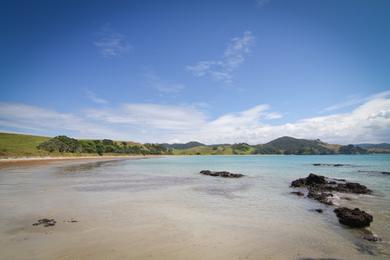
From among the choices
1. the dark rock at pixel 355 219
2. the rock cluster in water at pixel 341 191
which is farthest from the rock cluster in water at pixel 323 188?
the dark rock at pixel 355 219

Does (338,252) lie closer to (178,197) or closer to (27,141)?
(178,197)

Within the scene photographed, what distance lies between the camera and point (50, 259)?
8.12 m

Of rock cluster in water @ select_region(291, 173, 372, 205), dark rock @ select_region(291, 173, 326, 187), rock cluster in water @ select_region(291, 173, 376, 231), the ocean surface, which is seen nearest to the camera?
the ocean surface

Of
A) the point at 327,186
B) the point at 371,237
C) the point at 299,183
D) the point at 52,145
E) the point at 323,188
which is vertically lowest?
the point at 371,237

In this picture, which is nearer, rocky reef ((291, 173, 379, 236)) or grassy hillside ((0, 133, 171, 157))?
rocky reef ((291, 173, 379, 236))

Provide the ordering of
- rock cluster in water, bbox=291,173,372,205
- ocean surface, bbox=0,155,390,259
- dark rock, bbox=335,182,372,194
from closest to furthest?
1. ocean surface, bbox=0,155,390,259
2. rock cluster in water, bbox=291,173,372,205
3. dark rock, bbox=335,182,372,194

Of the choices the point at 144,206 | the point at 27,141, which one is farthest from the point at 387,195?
the point at 27,141

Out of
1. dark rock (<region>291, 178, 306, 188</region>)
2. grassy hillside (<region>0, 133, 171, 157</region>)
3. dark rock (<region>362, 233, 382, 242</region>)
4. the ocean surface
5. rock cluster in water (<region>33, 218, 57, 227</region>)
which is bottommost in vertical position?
dark rock (<region>362, 233, 382, 242</region>)

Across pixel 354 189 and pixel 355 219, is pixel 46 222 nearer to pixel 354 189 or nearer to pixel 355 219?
pixel 355 219

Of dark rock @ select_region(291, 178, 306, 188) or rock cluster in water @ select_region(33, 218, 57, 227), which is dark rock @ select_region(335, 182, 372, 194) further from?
rock cluster in water @ select_region(33, 218, 57, 227)

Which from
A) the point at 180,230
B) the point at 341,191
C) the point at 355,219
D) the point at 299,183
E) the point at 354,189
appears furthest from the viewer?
the point at 299,183

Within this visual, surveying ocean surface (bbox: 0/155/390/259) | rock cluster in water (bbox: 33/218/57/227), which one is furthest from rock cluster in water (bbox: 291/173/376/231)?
rock cluster in water (bbox: 33/218/57/227)

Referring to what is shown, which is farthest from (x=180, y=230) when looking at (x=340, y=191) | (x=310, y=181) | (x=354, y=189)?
(x=310, y=181)

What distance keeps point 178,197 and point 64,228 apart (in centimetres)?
1041
